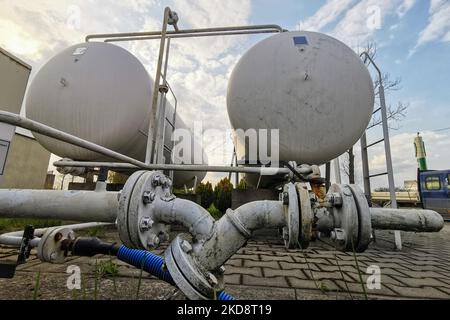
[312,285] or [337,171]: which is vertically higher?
[337,171]

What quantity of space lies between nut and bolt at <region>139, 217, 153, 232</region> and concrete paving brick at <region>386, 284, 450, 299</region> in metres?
1.69

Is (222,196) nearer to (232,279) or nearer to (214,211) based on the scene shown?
(214,211)

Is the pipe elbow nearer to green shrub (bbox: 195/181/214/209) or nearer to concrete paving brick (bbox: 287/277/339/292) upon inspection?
concrete paving brick (bbox: 287/277/339/292)

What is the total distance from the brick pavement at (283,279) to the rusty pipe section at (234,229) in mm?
394

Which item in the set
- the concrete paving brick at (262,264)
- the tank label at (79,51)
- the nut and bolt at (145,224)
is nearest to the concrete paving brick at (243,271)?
the concrete paving brick at (262,264)

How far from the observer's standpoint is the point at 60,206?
1.08 m

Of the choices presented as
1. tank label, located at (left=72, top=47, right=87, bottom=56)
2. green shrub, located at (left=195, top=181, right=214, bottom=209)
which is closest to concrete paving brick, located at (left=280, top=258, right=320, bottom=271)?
tank label, located at (left=72, top=47, right=87, bottom=56)

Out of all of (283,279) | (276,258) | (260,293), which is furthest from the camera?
(276,258)

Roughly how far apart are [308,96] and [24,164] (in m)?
10.4

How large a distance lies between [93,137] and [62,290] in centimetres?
218

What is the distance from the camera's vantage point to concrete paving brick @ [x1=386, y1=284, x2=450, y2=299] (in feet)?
5.02

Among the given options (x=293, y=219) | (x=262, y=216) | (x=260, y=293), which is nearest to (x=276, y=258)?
(x=260, y=293)

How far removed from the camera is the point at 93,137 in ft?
10.1

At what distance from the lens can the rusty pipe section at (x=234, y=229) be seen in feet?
3.27
